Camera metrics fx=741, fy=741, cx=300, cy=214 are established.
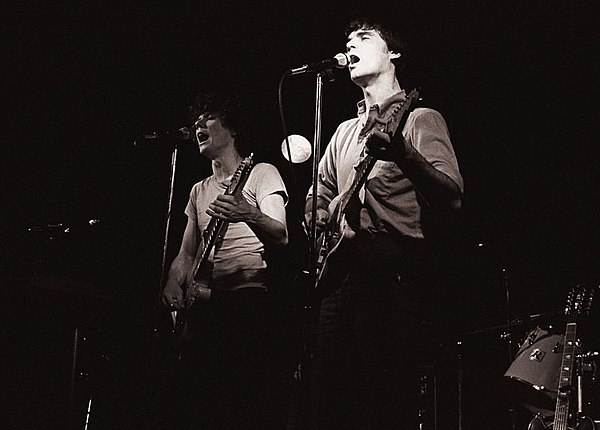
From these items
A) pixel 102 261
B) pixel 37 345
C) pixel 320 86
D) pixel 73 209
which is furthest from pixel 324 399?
pixel 73 209

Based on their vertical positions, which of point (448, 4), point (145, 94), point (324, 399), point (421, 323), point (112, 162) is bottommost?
point (324, 399)

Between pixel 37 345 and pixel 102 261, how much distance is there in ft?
2.52

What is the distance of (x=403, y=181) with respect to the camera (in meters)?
2.36

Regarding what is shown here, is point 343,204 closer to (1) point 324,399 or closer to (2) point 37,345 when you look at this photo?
(1) point 324,399

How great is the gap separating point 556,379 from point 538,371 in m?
0.12

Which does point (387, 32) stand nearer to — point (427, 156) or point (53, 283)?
point (427, 156)

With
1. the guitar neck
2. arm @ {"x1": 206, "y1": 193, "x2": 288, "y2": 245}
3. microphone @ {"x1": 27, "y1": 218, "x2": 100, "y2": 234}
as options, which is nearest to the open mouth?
arm @ {"x1": 206, "y1": 193, "x2": 288, "y2": 245}

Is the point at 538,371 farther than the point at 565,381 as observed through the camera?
Yes

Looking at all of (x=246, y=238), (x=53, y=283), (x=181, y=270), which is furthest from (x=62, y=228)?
(x=246, y=238)

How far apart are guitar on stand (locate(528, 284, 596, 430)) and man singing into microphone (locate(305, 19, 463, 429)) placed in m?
2.26

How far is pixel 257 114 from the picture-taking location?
175 inches

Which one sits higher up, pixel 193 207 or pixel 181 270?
pixel 193 207

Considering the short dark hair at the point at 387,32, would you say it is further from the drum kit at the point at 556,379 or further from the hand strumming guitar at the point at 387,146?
the drum kit at the point at 556,379

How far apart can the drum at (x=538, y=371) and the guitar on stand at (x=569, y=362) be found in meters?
0.15
